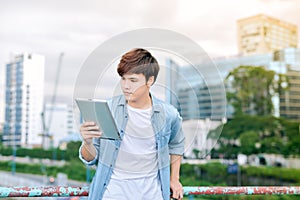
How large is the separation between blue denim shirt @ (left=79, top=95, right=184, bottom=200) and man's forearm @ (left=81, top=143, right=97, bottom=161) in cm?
1

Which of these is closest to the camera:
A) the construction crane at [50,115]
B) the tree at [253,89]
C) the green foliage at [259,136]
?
the green foliage at [259,136]

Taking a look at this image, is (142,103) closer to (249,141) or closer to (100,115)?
(100,115)

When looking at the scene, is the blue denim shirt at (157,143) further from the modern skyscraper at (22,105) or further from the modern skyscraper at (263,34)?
the modern skyscraper at (263,34)

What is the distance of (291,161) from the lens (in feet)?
52.2

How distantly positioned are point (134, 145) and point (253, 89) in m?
16.3

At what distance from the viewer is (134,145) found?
1.08m

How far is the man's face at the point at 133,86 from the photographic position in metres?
1.06

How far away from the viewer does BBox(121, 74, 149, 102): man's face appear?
3.46ft

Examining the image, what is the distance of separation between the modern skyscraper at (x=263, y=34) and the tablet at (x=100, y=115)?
88.7 feet

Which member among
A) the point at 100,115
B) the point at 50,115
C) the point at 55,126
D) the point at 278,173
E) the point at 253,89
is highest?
the point at 253,89

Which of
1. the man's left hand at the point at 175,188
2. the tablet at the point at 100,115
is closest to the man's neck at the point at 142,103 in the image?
the tablet at the point at 100,115

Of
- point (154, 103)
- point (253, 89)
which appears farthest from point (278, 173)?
point (154, 103)

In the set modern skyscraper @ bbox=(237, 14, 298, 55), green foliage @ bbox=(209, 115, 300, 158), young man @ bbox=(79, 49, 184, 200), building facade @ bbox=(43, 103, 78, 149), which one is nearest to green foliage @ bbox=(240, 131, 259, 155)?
green foliage @ bbox=(209, 115, 300, 158)

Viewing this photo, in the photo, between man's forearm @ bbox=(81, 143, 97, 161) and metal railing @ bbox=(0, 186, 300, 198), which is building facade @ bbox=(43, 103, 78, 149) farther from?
man's forearm @ bbox=(81, 143, 97, 161)
